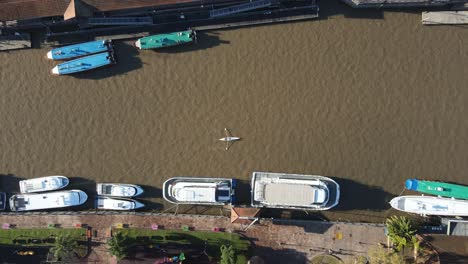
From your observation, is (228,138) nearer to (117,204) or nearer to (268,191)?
(268,191)

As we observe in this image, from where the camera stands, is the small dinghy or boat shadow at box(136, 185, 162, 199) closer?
the small dinghy

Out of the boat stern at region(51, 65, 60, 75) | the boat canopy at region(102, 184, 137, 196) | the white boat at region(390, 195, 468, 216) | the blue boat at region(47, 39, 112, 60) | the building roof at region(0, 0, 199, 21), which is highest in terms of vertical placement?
the building roof at region(0, 0, 199, 21)

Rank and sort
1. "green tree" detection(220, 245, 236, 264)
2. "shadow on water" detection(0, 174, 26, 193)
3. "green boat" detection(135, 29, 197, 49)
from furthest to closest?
"shadow on water" detection(0, 174, 26, 193), "green boat" detection(135, 29, 197, 49), "green tree" detection(220, 245, 236, 264)

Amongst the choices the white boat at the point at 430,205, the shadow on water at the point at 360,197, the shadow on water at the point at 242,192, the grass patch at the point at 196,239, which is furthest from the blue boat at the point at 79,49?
the white boat at the point at 430,205

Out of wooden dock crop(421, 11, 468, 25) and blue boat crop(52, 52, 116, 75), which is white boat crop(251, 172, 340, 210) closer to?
wooden dock crop(421, 11, 468, 25)

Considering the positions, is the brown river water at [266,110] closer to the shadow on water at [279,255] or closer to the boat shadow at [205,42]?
the boat shadow at [205,42]

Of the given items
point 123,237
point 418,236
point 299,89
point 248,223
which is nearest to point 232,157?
point 248,223

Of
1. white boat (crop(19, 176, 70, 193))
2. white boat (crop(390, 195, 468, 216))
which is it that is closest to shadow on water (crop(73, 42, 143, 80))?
white boat (crop(19, 176, 70, 193))
